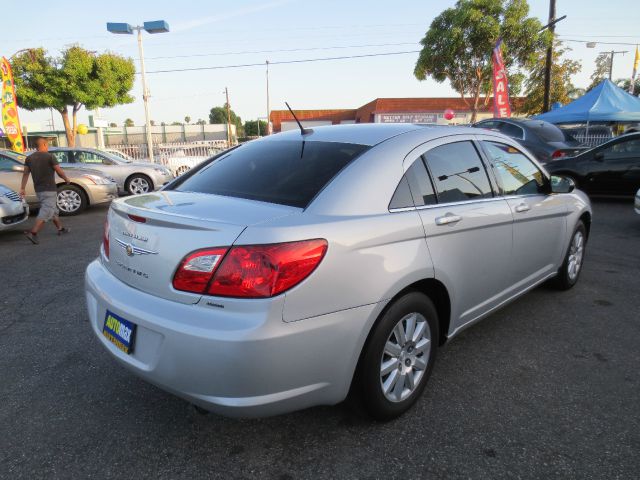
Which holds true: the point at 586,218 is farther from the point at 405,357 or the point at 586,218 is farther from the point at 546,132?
the point at 546,132

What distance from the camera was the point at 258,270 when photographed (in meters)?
1.89

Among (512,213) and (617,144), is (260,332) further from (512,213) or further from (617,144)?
(617,144)

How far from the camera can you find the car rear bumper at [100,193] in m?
9.89

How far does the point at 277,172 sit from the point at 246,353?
46.5 inches

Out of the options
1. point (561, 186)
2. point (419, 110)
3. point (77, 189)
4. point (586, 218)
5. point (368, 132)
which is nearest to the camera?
point (368, 132)

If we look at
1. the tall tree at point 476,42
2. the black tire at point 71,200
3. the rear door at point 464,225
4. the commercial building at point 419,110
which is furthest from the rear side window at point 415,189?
the commercial building at point 419,110

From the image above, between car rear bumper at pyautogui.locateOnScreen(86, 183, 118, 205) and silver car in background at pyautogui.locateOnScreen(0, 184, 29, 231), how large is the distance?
234cm

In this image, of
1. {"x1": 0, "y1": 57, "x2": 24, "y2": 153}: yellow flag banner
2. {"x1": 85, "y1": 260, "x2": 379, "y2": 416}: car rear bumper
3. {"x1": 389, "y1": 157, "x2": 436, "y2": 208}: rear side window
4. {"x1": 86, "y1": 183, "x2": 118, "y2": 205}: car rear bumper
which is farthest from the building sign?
{"x1": 85, "y1": 260, "x2": 379, "y2": 416}: car rear bumper

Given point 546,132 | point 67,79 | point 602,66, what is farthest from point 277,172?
point 602,66

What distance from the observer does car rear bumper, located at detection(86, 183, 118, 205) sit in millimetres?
9891

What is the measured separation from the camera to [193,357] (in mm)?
1902

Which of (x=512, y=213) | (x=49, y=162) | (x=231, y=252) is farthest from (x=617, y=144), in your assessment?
(x=49, y=162)

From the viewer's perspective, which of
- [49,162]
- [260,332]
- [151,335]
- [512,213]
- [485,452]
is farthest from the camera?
[49,162]

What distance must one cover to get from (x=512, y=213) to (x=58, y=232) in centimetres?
740
